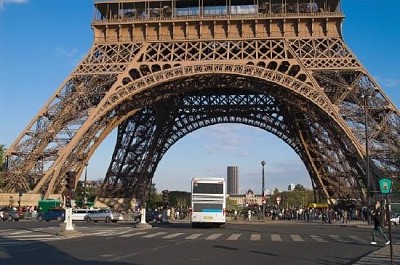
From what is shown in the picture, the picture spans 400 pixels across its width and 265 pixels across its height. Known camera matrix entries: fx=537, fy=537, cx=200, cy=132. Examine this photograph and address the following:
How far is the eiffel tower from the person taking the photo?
4206cm

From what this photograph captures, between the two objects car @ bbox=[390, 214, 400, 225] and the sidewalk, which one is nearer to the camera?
the sidewalk

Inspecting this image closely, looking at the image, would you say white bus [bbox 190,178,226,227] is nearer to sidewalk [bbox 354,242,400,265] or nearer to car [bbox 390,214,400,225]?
sidewalk [bbox 354,242,400,265]

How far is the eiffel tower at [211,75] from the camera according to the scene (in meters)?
42.1

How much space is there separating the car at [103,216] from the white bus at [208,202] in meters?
15.1

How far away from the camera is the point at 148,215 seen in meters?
51.6

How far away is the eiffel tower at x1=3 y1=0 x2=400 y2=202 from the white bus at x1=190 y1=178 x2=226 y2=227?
32.5ft

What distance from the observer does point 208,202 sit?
3791 cm

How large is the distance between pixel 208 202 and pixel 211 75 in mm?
11508

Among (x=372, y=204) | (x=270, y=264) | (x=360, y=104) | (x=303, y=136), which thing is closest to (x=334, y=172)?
(x=303, y=136)

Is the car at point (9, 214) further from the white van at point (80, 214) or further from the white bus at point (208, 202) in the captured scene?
the white bus at point (208, 202)

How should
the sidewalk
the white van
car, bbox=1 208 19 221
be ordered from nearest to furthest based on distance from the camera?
the sidewalk → car, bbox=1 208 19 221 → the white van

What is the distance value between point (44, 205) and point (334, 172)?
97.6ft

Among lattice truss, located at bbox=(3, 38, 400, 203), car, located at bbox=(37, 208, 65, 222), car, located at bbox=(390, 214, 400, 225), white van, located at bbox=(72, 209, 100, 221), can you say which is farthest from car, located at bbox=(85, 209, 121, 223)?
car, located at bbox=(390, 214, 400, 225)

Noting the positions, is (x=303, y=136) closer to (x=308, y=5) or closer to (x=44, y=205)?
(x=308, y=5)
